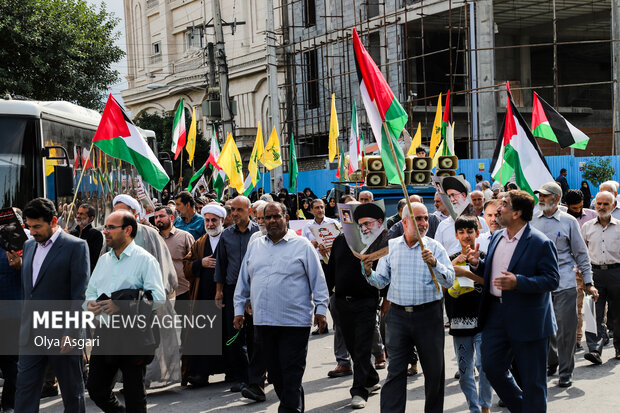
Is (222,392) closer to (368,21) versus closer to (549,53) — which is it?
(368,21)

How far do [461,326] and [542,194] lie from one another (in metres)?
1.98

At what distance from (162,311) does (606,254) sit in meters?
4.73

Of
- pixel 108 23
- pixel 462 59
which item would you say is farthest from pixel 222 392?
pixel 462 59

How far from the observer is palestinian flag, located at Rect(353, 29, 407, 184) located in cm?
700

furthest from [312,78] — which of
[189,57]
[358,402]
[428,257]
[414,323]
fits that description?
[428,257]

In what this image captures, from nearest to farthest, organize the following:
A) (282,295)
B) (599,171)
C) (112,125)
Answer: (282,295) < (112,125) < (599,171)

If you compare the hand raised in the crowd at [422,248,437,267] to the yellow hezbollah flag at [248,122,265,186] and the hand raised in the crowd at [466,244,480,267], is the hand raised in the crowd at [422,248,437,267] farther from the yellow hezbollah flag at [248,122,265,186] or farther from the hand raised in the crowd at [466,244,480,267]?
the yellow hezbollah flag at [248,122,265,186]

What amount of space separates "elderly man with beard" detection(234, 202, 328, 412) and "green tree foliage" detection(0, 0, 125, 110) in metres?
17.7

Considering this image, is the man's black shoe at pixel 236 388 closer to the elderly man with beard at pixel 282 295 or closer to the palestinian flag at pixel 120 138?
the elderly man with beard at pixel 282 295

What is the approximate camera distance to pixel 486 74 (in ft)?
98.6

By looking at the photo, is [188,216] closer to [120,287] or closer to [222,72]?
[120,287]

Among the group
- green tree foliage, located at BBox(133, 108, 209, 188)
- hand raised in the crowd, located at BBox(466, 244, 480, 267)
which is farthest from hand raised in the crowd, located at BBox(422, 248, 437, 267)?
green tree foliage, located at BBox(133, 108, 209, 188)

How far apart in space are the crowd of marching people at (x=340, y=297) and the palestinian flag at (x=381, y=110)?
435 mm

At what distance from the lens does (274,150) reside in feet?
65.1
